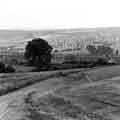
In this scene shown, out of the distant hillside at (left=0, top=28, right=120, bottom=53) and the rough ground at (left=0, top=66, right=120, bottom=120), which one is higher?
the distant hillside at (left=0, top=28, right=120, bottom=53)

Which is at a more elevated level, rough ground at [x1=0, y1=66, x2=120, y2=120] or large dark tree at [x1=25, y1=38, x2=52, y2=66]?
large dark tree at [x1=25, y1=38, x2=52, y2=66]

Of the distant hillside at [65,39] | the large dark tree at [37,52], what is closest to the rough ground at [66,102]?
the large dark tree at [37,52]

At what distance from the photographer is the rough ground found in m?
13.7

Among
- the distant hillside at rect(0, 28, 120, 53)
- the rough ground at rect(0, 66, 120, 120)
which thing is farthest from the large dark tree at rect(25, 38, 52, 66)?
the distant hillside at rect(0, 28, 120, 53)

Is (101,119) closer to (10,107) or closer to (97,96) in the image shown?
(97,96)

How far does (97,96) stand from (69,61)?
982 inches

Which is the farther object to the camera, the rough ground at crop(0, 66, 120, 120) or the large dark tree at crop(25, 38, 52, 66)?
the large dark tree at crop(25, 38, 52, 66)

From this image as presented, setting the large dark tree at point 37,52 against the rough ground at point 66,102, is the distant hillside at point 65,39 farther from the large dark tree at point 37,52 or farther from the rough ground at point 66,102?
the rough ground at point 66,102

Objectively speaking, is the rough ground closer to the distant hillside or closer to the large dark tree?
the large dark tree

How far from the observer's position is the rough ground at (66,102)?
1367 centimetres

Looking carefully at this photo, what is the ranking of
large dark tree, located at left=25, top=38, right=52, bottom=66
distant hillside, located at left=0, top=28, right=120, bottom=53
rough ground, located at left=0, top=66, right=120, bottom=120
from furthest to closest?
distant hillside, located at left=0, top=28, right=120, bottom=53 < large dark tree, located at left=25, top=38, right=52, bottom=66 < rough ground, located at left=0, top=66, right=120, bottom=120

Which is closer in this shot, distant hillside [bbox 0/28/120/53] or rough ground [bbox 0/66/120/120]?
rough ground [bbox 0/66/120/120]

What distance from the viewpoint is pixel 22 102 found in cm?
1672

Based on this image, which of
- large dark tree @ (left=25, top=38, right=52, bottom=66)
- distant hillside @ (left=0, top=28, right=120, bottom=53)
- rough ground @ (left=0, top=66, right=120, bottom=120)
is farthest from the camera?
distant hillside @ (left=0, top=28, right=120, bottom=53)
